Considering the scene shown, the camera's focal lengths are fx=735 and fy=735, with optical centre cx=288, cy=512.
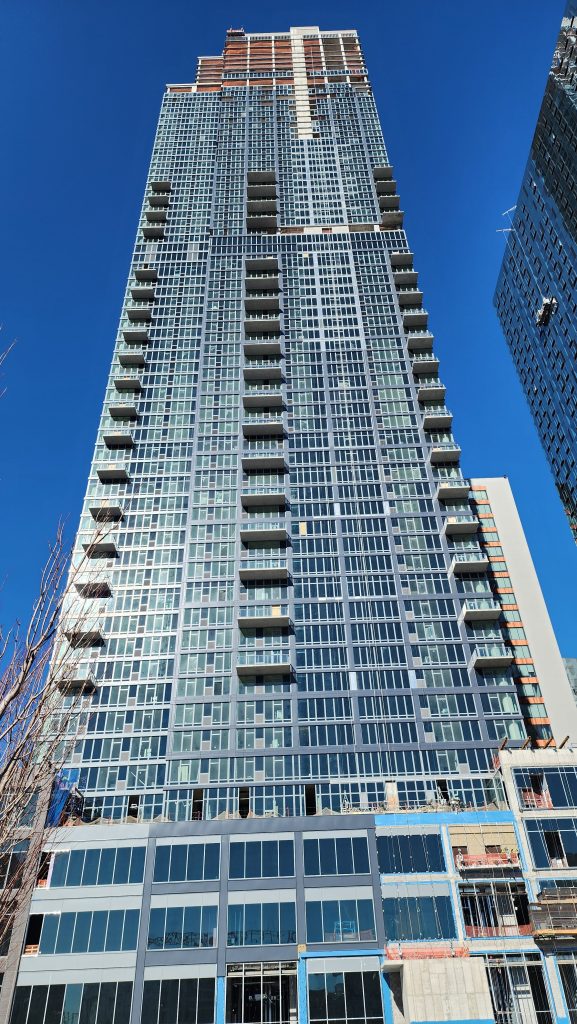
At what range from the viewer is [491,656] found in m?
76.7

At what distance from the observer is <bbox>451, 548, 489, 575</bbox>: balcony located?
82.4 meters

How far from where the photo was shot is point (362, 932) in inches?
2359

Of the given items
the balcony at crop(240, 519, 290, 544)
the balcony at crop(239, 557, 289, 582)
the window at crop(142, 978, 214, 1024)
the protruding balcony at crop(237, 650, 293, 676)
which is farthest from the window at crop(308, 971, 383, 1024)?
the balcony at crop(240, 519, 290, 544)

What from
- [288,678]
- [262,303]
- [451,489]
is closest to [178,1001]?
[288,678]

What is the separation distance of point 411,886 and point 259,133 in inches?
4799

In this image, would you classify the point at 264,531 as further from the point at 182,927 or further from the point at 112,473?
the point at 182,927

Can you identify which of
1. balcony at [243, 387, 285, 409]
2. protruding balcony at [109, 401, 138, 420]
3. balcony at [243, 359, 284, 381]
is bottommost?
protruding balcony at [109, 401, 138, 420]

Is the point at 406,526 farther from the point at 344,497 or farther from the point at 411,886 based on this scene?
the point at 411,886

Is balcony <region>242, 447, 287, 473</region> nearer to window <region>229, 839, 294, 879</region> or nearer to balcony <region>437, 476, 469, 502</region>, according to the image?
balcony <region>437, 476, 469, 502</region>

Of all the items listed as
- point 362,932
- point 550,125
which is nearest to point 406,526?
point 362,932

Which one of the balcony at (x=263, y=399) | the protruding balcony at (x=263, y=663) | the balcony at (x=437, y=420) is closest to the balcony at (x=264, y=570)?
the protruding balcony at (x=263, y=663)

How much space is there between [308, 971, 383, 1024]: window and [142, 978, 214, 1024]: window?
8.02 metres

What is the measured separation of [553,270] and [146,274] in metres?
62.4

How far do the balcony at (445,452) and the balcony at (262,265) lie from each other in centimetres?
3982
